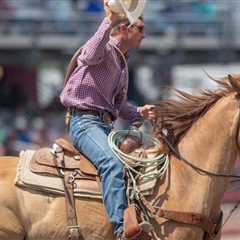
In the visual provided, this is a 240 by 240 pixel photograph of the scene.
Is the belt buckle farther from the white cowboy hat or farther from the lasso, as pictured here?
the white cowboy hat

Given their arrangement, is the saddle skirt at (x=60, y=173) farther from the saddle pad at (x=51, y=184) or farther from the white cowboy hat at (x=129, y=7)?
the white cowboy hat at (x=129, y=7)

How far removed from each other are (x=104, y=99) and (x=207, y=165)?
878 mm

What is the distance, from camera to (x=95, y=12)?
71.9 feet

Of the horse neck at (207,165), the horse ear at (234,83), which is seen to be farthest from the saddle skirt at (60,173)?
the horse ear at (234,83)

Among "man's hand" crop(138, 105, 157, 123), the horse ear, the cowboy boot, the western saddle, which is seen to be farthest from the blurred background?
the horse ear

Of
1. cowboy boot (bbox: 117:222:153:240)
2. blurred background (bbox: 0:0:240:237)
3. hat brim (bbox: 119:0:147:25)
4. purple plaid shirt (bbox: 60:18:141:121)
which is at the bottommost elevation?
blurred background (bbox: 0:0:240:237)

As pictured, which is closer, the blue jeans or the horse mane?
the blue jeans

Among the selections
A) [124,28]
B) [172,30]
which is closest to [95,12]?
[172,30]

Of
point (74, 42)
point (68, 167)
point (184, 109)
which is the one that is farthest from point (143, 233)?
point (74, 42)

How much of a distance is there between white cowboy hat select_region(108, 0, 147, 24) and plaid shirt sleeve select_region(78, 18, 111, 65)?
107 mm

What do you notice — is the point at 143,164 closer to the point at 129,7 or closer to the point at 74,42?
the point at 129,7

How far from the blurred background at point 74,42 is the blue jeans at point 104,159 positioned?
13493 millimetres

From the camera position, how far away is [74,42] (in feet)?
72.4

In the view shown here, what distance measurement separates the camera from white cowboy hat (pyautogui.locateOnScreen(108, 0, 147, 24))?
18.8ft
